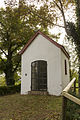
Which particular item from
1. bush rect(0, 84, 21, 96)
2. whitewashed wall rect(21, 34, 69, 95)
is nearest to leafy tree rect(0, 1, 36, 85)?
bush rect(0, 84, 21, 96)

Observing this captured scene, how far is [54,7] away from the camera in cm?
1009

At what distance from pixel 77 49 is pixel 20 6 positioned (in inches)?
221

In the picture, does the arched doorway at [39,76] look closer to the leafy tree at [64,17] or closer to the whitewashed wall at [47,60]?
the whitewashed wall at [47,60]

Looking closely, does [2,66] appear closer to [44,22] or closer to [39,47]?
[39,47]

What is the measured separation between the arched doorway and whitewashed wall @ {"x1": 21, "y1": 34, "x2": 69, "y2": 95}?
32 centimetres

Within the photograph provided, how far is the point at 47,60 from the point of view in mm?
10992

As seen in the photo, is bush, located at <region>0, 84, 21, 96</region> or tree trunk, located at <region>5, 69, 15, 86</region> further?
tree trunk, located at <region>5, 69, 15, 86</region>

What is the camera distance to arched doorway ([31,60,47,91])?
1077cm

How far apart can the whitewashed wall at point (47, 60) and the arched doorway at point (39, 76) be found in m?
0.32

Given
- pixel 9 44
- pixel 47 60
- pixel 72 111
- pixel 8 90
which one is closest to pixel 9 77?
pixel 8 90

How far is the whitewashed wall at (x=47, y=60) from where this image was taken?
409 inches

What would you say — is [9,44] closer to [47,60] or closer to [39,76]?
[47,60]

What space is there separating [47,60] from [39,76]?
167 cm

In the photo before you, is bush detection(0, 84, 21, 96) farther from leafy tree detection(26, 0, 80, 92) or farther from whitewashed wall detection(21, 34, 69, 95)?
leafy tree detection(26, 0, 80, 92)
